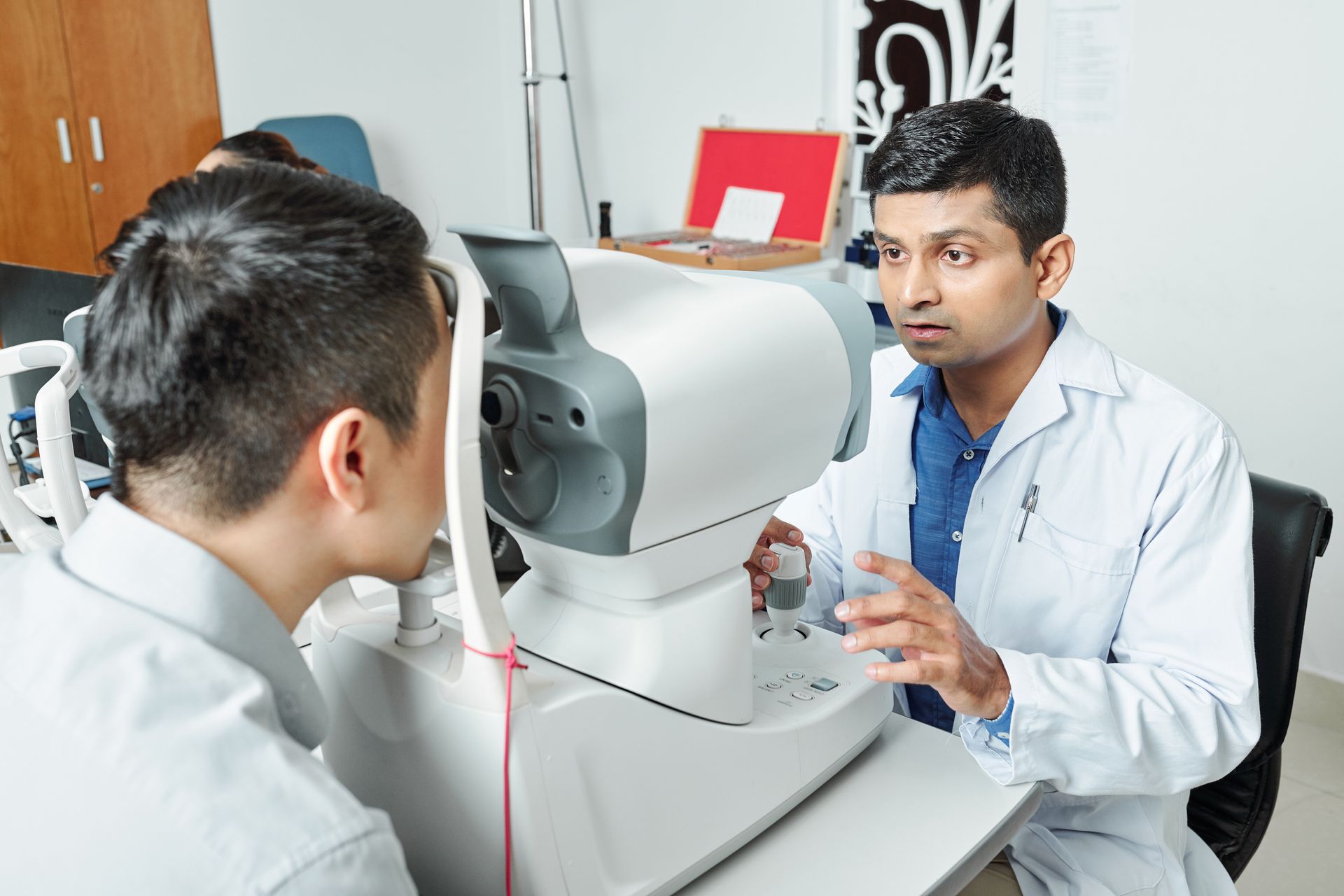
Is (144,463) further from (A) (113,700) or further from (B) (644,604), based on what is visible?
(B) (644,604)

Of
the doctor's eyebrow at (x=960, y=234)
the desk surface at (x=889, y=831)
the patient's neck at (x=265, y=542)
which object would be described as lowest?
the desk surface at (x=889, y=831)

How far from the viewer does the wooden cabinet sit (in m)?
3.46

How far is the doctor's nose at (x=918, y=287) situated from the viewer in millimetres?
1266

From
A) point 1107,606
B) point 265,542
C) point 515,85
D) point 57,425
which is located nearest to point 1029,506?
point 1107,606

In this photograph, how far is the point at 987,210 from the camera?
125 cm

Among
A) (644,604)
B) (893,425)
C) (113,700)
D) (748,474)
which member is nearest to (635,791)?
(644,604)

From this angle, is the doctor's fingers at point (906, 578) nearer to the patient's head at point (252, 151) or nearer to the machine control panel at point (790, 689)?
the machine control panel at point (790, 689)

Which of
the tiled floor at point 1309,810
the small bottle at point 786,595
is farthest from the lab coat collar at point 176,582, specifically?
the tiled floor at point 1309,810

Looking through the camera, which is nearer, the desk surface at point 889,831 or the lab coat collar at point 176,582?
the lab coat collar at point 176,582

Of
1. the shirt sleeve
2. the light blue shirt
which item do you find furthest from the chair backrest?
the shirt sleeve

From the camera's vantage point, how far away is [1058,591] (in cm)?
121

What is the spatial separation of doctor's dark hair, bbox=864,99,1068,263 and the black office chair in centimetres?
40

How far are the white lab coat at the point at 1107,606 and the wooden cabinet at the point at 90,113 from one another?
3.20m

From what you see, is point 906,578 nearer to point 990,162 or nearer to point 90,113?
point 990,162
